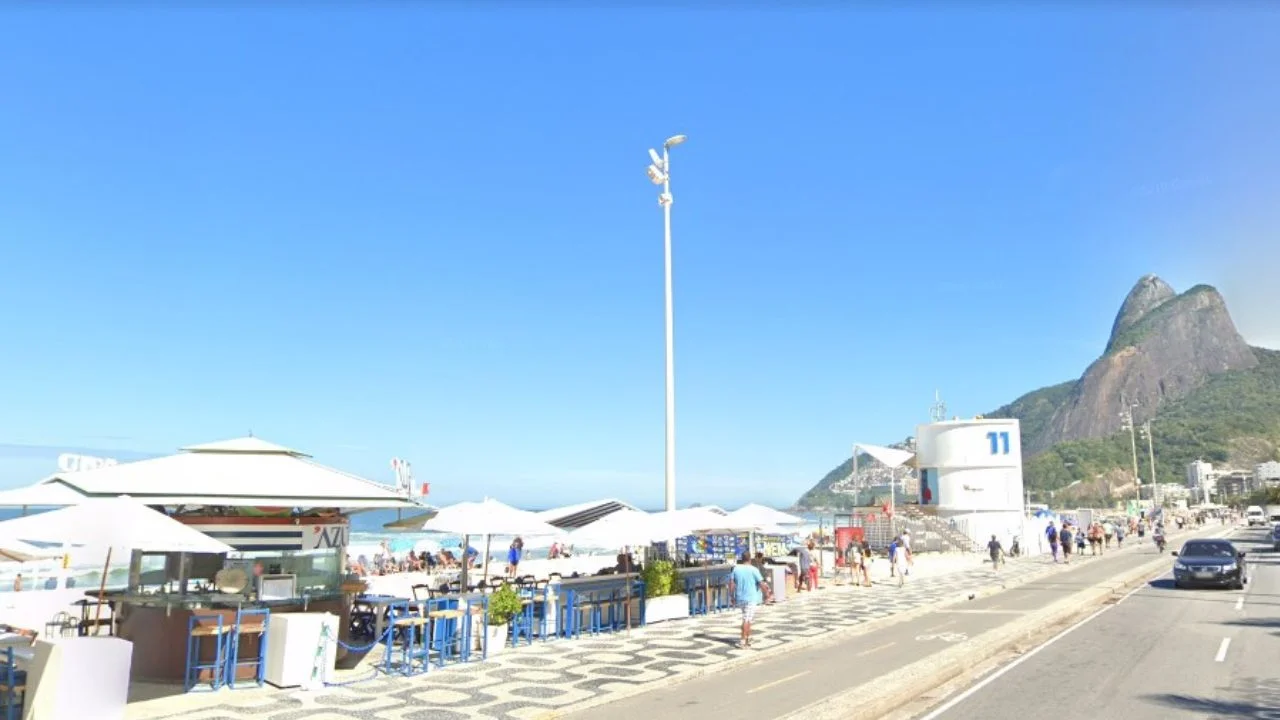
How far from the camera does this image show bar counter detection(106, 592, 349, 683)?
35.3 ft

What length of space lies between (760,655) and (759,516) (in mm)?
8062

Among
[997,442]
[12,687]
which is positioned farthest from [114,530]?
[997,442]

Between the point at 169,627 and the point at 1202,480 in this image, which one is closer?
the point at 169,627

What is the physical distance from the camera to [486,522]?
1400cm

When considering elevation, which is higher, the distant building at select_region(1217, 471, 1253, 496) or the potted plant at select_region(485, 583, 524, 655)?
the distant building at select_region(1217, 471, 1253, 496)

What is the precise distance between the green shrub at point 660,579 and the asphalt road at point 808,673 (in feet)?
13.3

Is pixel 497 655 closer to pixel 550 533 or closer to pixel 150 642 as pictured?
pixel 550 533

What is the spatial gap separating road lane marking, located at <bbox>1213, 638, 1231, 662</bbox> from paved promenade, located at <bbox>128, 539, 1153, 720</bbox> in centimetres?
587

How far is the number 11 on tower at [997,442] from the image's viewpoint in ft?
150

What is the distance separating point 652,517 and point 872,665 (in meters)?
5.23

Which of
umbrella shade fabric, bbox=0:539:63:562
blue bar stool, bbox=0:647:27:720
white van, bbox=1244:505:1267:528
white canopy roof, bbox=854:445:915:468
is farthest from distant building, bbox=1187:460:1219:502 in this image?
blue bar stool, bbox=0:647:27:720

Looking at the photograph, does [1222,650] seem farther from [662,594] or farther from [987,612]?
[662,594]

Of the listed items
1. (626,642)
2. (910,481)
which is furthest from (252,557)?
(910,481)

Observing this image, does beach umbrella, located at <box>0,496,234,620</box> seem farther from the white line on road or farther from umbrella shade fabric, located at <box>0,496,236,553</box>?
the white line on road
